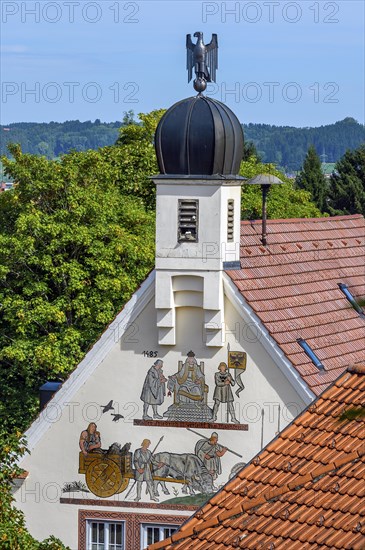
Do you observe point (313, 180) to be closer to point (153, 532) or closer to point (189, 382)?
point (189, 382)

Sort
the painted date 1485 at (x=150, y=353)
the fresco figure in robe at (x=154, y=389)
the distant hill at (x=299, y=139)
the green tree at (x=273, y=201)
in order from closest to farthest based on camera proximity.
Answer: the fresco figure in robe at (x=154, y=389)
the painted date 1485 at (x=150, y=353)
the green tree at (x=273, y=201)
the distant hill at (x=299, y=139)

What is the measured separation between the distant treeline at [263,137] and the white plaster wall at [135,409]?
300ft

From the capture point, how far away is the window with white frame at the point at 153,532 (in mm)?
31719

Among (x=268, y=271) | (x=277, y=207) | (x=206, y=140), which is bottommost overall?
(x=268, y=271)

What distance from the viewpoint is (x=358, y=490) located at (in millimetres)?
18344

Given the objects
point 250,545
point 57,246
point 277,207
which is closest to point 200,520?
point 250,545

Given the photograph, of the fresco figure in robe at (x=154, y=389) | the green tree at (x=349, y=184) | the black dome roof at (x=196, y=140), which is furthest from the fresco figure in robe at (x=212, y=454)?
the green tree at (x=349, y=184)

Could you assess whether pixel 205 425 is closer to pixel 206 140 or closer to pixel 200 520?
pixel 206 140

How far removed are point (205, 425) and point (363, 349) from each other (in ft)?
14.6

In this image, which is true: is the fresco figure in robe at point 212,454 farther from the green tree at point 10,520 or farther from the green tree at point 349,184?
the green tree at point 349,184

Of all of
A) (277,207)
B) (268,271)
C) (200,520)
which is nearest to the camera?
(200,520)

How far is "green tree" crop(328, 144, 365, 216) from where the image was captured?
323 ft

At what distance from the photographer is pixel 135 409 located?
105 ft

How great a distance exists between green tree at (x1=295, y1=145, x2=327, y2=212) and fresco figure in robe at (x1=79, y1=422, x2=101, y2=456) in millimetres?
67347
